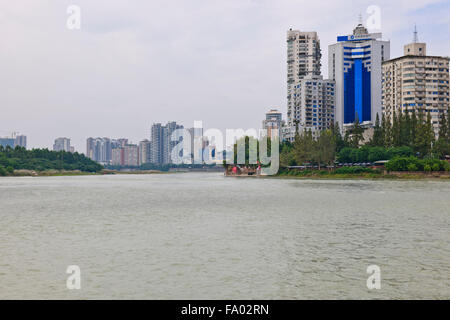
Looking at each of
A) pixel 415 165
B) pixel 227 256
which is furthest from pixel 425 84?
pixel 227 256

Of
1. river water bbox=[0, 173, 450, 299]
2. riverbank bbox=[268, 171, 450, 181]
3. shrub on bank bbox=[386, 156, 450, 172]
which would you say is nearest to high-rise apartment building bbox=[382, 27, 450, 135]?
riverbank bbox=[268, 171, 450, 181]

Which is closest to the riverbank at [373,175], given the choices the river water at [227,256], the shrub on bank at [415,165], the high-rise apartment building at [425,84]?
the shrub on bank at [415,165]

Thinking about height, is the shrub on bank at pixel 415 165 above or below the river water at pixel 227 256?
above

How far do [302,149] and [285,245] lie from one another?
11631cm

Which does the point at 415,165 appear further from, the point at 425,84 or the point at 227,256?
the point at 227,256

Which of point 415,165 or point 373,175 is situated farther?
point 373,175

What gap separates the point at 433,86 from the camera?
571 ft

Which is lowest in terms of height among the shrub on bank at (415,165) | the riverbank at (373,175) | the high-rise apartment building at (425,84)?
the riverbank at (373,175)

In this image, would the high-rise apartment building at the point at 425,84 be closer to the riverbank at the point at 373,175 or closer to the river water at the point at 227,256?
the riverbank at the point at 373,175

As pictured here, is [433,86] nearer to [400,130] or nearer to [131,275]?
[400,130]

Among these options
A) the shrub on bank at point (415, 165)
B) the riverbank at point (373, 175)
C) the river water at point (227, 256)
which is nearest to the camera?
the river water at point (227, 256)

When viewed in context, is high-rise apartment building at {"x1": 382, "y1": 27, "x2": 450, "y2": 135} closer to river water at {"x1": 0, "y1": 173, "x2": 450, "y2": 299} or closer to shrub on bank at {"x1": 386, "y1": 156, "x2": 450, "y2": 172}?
shrub on bank at {"x1": 386, "y1": 156, "x2": 450, "y2": 172}
